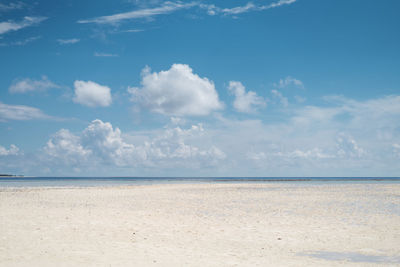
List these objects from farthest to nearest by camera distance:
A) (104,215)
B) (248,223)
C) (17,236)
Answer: (104,215)
(248,223)
(17,236)

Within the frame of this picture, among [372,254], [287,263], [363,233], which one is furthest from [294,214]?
[287,263]

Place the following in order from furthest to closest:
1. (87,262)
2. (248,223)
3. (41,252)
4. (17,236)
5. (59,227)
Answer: (248,223), (59,227), (17,236), (41,252), (87,262)

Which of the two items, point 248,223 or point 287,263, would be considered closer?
point 287,263

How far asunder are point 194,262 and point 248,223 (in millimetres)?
7885

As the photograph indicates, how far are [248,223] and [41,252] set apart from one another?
1009 cm

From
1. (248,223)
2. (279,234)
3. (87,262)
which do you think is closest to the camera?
(87,262)

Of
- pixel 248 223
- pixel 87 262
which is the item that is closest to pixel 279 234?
pixel 248 223

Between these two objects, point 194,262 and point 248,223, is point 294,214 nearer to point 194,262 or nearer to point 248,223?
point 248,223

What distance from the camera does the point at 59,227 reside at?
623 inches

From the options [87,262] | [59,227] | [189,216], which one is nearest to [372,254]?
[87,262]

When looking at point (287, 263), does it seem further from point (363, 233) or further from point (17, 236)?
point (17, 236)

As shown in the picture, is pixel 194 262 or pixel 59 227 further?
pixel 59 227

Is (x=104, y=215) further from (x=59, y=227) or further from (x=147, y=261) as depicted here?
(x=147, y=261)

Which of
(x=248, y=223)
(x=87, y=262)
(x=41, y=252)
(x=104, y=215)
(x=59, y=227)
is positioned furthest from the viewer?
(x=104, y=215)
